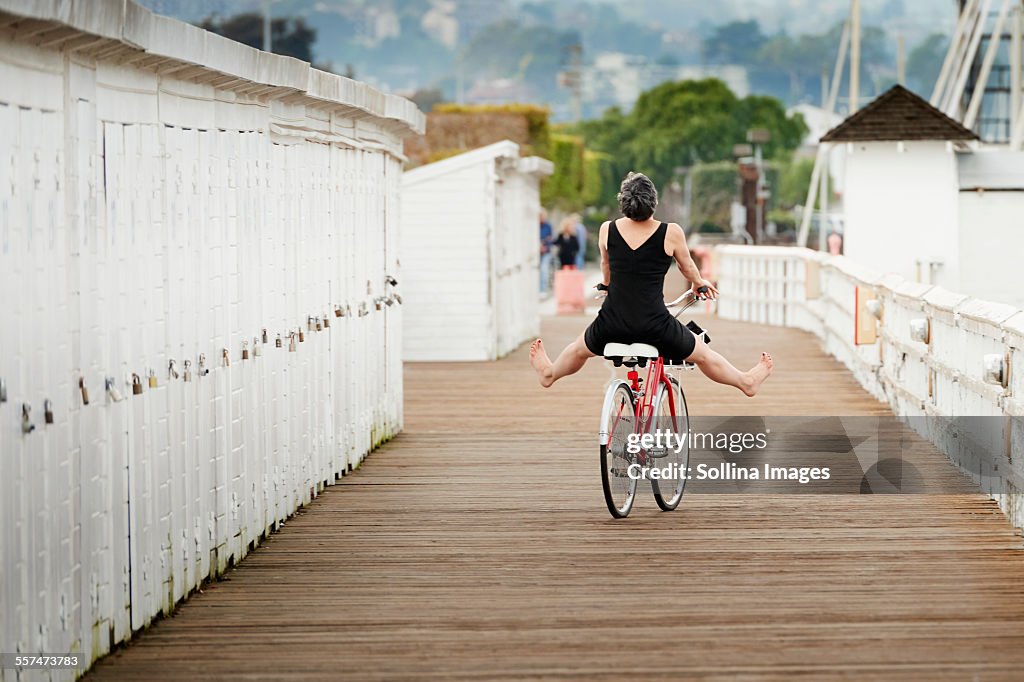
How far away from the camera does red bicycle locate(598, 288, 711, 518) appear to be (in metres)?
9.68

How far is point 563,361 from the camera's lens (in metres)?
10.3

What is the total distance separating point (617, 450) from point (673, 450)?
1.87 feet

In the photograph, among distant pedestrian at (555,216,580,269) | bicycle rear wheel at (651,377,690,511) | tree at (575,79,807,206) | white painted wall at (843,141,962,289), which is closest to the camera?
bicycle rear wheel at (651,377,690,511)

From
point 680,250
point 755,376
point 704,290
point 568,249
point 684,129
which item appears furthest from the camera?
point 684,129

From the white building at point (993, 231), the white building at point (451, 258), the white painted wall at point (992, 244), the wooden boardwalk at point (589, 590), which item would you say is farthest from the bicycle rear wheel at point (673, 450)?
the white building at point (993, 231)

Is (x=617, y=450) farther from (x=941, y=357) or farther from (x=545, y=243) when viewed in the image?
(x=545, y=243)

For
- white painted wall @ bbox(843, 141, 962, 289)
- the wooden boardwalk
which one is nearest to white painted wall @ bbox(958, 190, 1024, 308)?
white painted wall @ bbox(843, 141, 962, 289)

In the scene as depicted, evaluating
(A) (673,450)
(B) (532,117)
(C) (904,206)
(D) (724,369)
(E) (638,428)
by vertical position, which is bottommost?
(A) (673,450)

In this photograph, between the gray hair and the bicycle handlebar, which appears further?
the bicycle handlebar

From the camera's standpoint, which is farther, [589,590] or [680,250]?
[680,250]

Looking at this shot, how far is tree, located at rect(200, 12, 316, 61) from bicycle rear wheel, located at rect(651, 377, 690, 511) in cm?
10269

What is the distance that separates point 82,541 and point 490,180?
16314 mm

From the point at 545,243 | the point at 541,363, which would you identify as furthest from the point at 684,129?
the point at 541,363

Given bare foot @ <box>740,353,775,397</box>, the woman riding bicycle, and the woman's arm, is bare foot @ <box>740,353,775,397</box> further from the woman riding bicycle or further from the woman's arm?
the woman's arm
